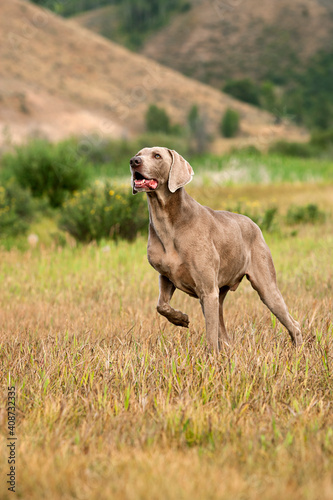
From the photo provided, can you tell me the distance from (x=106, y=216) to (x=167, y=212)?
6713 mm

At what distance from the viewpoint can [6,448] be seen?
2.84m

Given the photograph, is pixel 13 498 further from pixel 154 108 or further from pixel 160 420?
pixel 154 108

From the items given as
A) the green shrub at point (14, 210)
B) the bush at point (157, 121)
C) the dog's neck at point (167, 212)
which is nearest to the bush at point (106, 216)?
the green shrub at point (14, 210)

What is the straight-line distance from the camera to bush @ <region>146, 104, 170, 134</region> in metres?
48.2

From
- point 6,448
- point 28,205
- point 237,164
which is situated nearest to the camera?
point 6,448

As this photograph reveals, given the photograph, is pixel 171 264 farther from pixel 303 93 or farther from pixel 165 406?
pixel 303 93

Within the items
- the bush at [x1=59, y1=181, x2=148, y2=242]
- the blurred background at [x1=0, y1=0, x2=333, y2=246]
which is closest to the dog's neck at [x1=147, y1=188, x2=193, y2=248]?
the bush at [x1=59, y1=181, x2=148, y2=242]

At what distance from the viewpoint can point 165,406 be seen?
3285 millimetres

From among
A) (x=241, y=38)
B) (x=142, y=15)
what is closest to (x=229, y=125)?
(x=241, y=38)

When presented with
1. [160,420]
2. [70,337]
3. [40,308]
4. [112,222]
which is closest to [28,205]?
[112,222]

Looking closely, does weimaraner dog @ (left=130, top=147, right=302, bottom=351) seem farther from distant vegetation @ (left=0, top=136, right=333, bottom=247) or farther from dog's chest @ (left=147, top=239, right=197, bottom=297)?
distant vegetation @ (left=0, top=136, right=333, bottom=247)

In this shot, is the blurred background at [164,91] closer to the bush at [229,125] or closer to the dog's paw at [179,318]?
the bush at [229,125]

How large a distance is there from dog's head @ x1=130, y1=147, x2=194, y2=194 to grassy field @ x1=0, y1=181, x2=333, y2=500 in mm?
1129

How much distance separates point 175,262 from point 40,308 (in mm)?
2735
